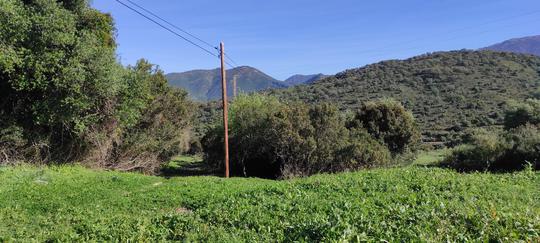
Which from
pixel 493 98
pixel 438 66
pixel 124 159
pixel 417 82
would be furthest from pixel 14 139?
pixel 438 66

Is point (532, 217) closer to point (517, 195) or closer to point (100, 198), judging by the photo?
point (517, 195)

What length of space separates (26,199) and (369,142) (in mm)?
18206

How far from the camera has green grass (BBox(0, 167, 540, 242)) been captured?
5.70 meters

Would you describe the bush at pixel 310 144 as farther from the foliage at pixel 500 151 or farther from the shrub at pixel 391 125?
the foliage at pixel 500 151

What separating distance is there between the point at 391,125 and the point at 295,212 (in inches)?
938

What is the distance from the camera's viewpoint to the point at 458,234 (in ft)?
17.3

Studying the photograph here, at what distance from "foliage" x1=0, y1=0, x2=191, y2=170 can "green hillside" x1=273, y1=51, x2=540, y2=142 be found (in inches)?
1289

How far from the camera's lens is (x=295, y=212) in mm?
7555

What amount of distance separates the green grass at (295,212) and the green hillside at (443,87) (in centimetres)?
3610

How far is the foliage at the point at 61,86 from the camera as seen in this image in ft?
57.1

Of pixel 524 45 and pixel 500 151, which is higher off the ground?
pixel 524 45

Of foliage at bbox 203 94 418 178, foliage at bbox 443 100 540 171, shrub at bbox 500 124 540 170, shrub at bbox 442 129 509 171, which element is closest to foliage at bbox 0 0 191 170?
foliage at bbox 203 94 418 178

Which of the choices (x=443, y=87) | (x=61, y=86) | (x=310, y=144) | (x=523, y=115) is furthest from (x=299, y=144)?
(x=443, y=87)

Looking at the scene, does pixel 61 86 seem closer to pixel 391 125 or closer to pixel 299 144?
pixel 299 144
